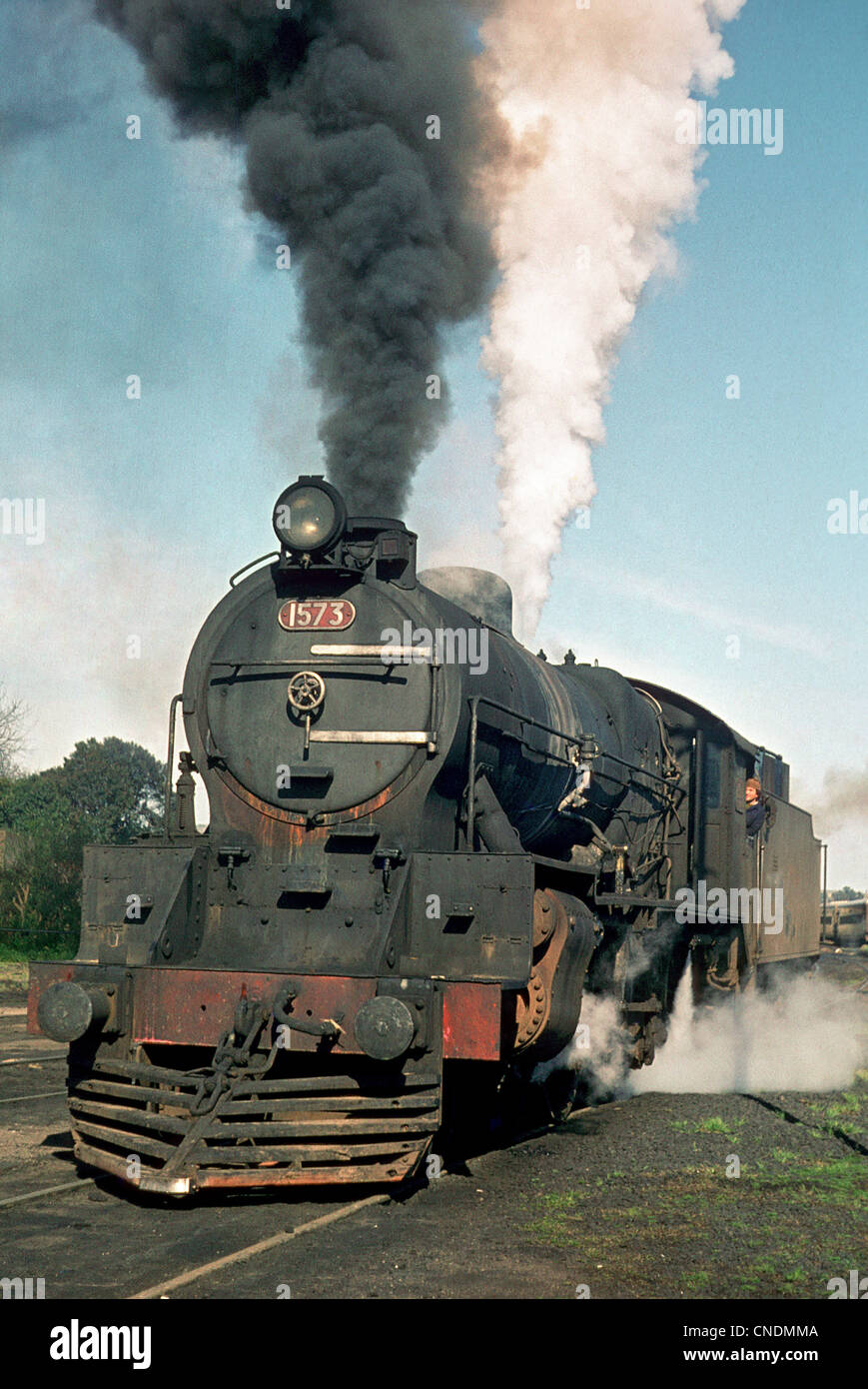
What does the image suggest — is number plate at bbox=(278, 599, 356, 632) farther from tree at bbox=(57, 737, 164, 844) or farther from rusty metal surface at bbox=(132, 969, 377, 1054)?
tree at bbox=(57, 737, 164, 844)

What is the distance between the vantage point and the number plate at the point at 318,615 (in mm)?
8117

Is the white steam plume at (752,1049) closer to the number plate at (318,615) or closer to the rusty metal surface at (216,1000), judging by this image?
the rusty metal surface at (216,1000)

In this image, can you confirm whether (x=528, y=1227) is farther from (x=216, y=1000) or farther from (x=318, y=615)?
(x=318, y=615)

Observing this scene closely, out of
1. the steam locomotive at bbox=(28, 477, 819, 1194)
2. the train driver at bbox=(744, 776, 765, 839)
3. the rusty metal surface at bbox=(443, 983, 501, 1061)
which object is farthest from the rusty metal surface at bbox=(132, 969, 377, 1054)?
the train driver at bbox=(744, 776, 765, 839)

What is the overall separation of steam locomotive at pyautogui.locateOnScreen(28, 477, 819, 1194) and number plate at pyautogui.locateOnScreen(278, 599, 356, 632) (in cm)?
1

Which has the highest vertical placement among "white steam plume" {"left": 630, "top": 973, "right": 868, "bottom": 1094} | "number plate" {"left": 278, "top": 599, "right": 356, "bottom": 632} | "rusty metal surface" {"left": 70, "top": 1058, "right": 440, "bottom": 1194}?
"number plate" {"left": 278, "top": 599, "right": 356, "bottom": 632}

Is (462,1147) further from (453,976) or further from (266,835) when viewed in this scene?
(266,835)

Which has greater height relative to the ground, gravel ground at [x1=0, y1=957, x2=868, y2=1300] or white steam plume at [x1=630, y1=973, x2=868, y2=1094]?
gravel ground at [x1=0, y1=957, x2=868, y2=1300]

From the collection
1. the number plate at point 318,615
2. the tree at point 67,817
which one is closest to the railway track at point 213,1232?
the number plate at point 318,615

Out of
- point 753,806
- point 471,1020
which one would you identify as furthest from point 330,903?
point 753,806

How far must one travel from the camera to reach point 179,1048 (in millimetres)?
7750

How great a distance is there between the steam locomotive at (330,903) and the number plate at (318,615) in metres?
0.01

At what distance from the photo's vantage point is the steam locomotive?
6848 mm

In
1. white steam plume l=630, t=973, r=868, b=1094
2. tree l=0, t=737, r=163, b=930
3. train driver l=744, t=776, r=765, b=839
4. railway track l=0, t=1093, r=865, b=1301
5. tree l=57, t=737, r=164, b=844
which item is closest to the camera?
railway track l=0, t=1093, r=865, b=1301
